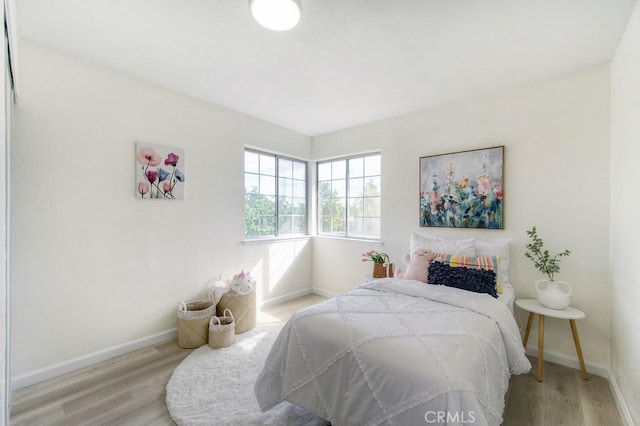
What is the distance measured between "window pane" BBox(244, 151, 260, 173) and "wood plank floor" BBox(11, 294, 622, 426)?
223 cm

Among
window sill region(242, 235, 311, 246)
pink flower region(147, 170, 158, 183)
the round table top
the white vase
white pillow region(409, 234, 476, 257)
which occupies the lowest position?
the round table top

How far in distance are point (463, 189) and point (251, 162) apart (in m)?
2.53

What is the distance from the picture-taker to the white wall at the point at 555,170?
225 centimetres

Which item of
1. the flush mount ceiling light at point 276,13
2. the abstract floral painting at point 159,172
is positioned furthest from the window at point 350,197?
the flush mount ceiling light at point 276,13

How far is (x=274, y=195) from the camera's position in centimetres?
391

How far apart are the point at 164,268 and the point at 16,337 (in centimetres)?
104

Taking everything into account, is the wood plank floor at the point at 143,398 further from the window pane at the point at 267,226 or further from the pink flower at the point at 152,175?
the window pane at the point at 267,226

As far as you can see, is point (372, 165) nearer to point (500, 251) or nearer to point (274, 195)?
point (274, 195)

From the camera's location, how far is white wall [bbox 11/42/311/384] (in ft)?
6.69

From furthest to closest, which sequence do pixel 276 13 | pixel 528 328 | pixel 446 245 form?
pixel 446 245
pixel 528 328
pixel 276 13

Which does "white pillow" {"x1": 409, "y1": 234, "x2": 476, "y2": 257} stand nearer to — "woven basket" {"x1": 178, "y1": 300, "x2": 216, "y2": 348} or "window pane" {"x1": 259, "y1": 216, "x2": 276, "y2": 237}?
"window pane" {"x1": 259, "y1": 216, "x2": 276, "y2": 237}

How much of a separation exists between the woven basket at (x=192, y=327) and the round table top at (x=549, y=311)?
2.82 m

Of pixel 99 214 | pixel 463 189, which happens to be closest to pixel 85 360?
pixel 99 214
